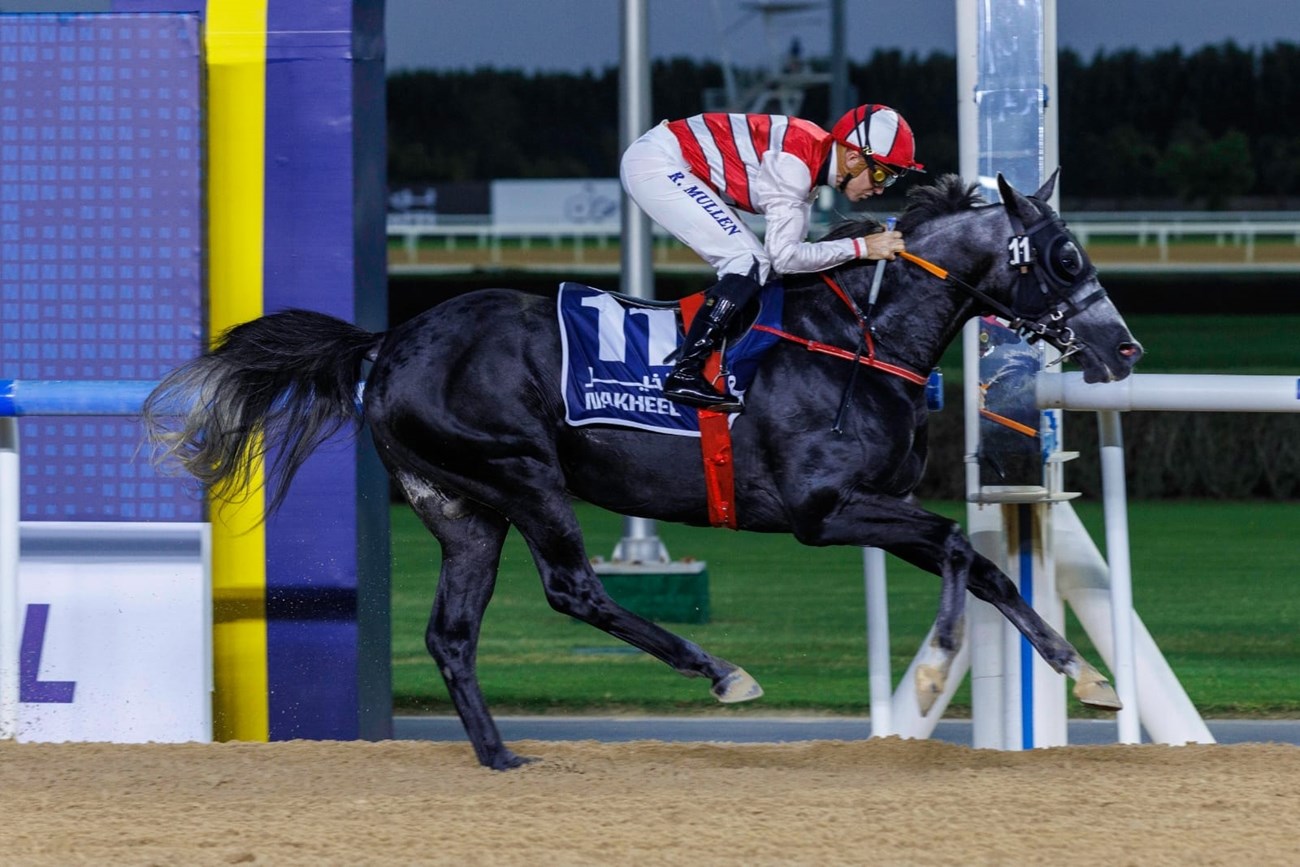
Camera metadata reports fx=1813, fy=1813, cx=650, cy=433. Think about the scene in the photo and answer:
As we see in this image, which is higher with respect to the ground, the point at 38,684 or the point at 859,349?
the point at 859,349

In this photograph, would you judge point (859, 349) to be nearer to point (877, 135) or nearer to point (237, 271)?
point (877, 135)

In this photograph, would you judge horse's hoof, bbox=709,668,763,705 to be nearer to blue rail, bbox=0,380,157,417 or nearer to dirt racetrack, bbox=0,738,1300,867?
dirt racetrack, bbox=0,738,1300,867

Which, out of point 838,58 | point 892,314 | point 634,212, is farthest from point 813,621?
point 838,58

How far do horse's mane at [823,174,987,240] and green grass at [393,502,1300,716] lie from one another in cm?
223

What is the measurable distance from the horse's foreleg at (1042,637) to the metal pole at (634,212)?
398 centimetres

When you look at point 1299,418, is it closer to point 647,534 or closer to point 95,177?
point 647,534

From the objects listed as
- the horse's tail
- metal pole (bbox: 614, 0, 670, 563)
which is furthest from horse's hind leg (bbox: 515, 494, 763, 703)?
metal pole (bbox: 614, 0, 670, 563)

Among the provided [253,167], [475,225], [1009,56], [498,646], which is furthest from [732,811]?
[475,225]

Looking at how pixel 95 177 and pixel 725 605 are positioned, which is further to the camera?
pixel 725 605

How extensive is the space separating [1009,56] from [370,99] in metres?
1.78

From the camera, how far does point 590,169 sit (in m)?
40.4

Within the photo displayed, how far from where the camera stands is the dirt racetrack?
329 centimetres

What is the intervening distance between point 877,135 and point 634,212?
3.82m

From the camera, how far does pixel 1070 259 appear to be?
161 inches
